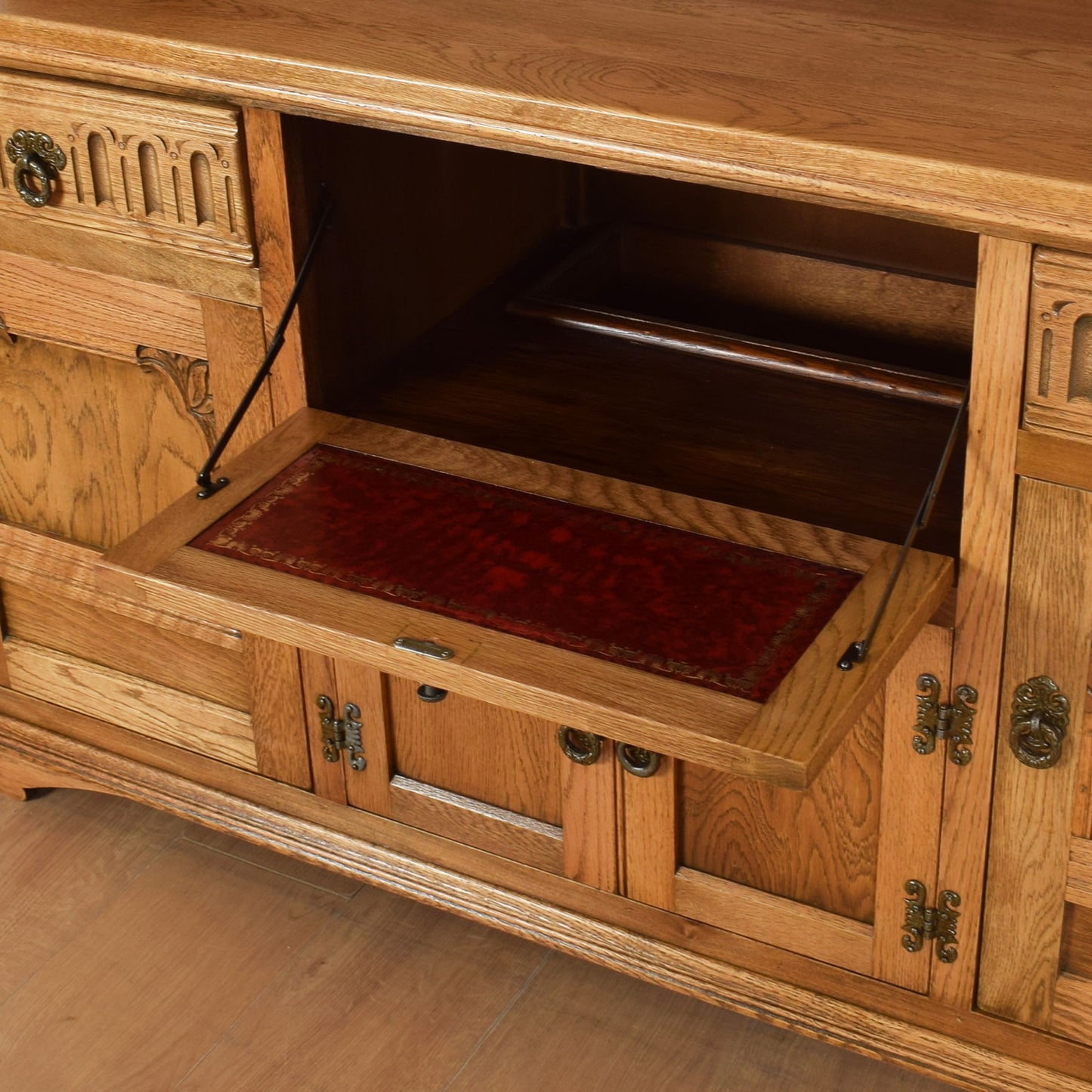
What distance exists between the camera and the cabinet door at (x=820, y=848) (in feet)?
4.47

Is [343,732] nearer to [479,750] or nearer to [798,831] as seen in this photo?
[479,750]

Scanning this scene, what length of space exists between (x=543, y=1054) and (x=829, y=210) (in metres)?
0.91

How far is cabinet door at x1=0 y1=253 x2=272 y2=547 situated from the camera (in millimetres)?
1485

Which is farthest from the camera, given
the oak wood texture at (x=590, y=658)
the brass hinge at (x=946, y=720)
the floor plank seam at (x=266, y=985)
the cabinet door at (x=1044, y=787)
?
the floor plank seam at (x=266, y=985)

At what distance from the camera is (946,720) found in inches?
51.4

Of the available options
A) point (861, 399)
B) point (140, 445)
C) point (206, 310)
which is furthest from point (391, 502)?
point (861, 399)

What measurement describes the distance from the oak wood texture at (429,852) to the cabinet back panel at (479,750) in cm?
7

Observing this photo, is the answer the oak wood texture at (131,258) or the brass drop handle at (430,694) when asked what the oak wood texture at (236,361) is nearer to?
the oak wood texture at (131,258)

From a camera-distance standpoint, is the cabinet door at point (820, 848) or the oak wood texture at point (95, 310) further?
the oak wood texture at point (95, 310)

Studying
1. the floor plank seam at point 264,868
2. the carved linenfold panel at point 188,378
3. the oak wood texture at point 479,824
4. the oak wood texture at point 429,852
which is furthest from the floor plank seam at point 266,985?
the carved linenfold panel at point 188,378

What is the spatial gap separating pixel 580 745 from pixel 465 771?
159mm

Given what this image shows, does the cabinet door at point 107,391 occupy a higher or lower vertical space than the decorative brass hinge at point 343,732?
higher

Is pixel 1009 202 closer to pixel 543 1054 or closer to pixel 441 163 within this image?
pixel 441 163

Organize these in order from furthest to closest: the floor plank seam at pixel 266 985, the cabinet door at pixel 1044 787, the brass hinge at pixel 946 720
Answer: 1. the floor plank seam at pixel 266 985
2. the brass hinge at pixel 946 720
3. the cabinet door at pixel 1044 787
